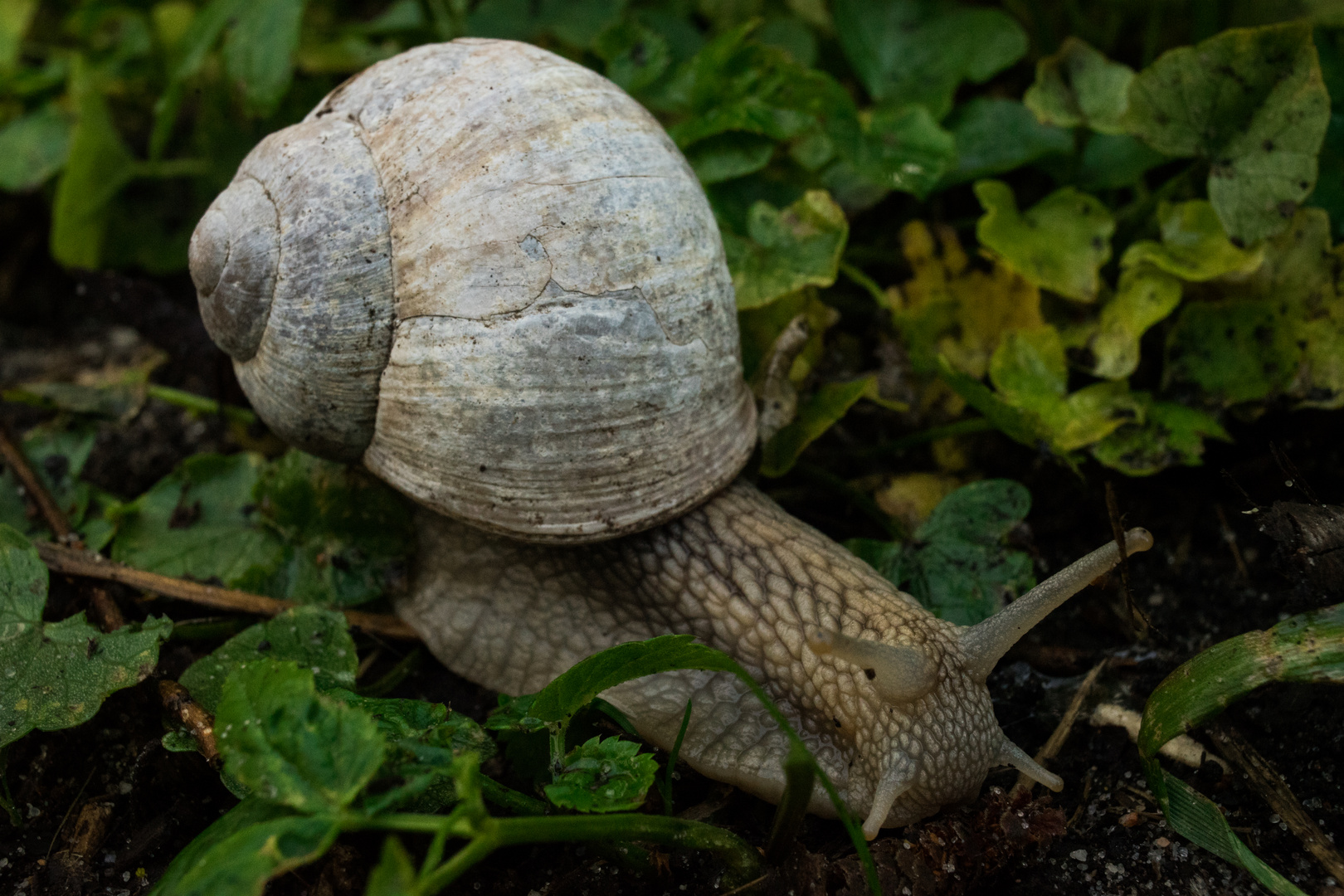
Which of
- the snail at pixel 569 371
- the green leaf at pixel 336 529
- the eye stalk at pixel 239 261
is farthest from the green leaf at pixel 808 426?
the eye stalk at pixel 239 261

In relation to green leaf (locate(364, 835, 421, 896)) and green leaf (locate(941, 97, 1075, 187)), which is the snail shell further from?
green leaf (locate(941, 97, 1075, 187))

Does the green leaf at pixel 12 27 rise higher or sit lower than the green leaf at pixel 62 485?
higher

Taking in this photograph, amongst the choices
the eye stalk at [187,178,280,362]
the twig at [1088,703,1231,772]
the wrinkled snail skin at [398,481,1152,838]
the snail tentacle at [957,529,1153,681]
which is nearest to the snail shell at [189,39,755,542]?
the eye stalk at [187,178,280,362]

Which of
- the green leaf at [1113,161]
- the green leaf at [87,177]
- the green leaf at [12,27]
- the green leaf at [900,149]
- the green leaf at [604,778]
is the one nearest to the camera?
the green leaf at [604,778]

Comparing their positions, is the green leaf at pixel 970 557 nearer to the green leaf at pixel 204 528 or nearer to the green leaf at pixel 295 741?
the green leaf at pixel 295 741

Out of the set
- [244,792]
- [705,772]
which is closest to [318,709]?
[244,792]

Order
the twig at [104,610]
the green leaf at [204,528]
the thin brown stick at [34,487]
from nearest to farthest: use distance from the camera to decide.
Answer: the twig at [104,610]
the green leaf at [204,528]
the thin brown stick at [34,487]
